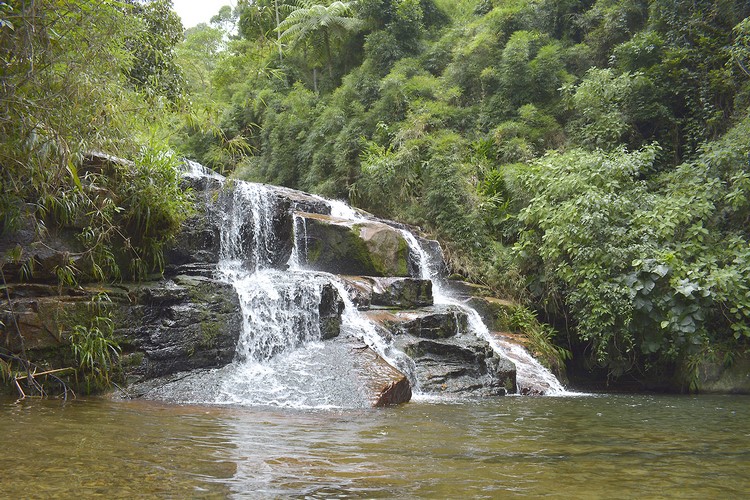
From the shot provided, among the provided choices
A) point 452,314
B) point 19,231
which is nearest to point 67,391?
point 19,231

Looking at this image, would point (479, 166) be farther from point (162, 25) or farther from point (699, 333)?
point (162, 25)

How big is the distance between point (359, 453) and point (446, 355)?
17.0ft

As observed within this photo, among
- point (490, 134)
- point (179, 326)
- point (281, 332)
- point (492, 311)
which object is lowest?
point (281, 332)

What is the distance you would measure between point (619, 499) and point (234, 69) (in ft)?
77.1

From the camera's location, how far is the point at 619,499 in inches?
118

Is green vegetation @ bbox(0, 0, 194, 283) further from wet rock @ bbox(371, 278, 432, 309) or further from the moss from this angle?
wet rock @ bbox(371, 278, 432, 309)

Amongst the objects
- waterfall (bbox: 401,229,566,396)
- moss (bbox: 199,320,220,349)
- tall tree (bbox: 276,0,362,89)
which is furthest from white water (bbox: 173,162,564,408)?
tall tree (bbox: 276,0,362,89)

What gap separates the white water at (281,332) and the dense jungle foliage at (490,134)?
1.32 metres

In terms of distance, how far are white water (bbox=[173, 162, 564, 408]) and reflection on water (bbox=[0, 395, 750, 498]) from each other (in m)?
0.87

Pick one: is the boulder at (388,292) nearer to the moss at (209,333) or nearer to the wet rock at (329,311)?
the wet rock at (329,311)

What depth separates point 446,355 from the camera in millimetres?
9062

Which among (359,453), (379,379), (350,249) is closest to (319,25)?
(350,249)

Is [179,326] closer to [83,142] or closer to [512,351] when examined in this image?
[83,142]

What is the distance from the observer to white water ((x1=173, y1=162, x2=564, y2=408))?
277 inches
